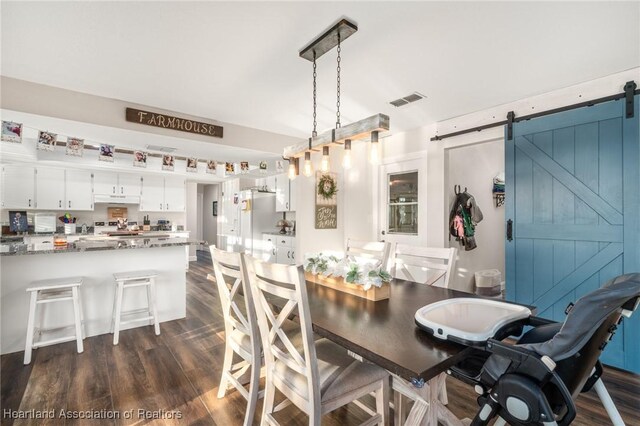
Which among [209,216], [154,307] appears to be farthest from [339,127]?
[209,216]

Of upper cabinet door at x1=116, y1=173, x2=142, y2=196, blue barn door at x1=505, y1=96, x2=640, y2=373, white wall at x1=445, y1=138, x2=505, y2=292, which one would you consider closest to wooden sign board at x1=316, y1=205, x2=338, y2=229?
white wall at x1=445, y1=138, x2=505, y2=292

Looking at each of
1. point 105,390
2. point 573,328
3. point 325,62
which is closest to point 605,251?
point 573,328

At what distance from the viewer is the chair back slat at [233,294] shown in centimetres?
162

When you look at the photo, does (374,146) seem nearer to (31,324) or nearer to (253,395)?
(253,395)

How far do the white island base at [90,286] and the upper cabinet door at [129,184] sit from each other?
137 inches

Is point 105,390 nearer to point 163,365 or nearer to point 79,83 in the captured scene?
point 163,365

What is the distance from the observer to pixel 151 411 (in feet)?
6.09

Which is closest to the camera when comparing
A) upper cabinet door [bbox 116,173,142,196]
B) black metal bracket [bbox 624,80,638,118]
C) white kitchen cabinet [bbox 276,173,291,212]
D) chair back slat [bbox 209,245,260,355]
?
chair back slat [bbox 209,245,260,355]

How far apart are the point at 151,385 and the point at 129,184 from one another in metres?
5.16

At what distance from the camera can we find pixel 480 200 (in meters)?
4.65

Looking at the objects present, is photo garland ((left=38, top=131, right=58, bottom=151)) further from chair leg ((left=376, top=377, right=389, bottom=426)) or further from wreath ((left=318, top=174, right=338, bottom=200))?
chair leg ((left=376, top=377, right=389, bottom=426))

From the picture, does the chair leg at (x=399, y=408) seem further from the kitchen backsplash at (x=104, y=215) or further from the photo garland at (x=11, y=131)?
the kitchen backsplash at (x=104, y=215)

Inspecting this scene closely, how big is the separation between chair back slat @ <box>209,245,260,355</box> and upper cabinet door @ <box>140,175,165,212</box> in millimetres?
5379

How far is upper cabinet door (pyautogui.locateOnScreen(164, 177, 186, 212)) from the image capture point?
6.59m
